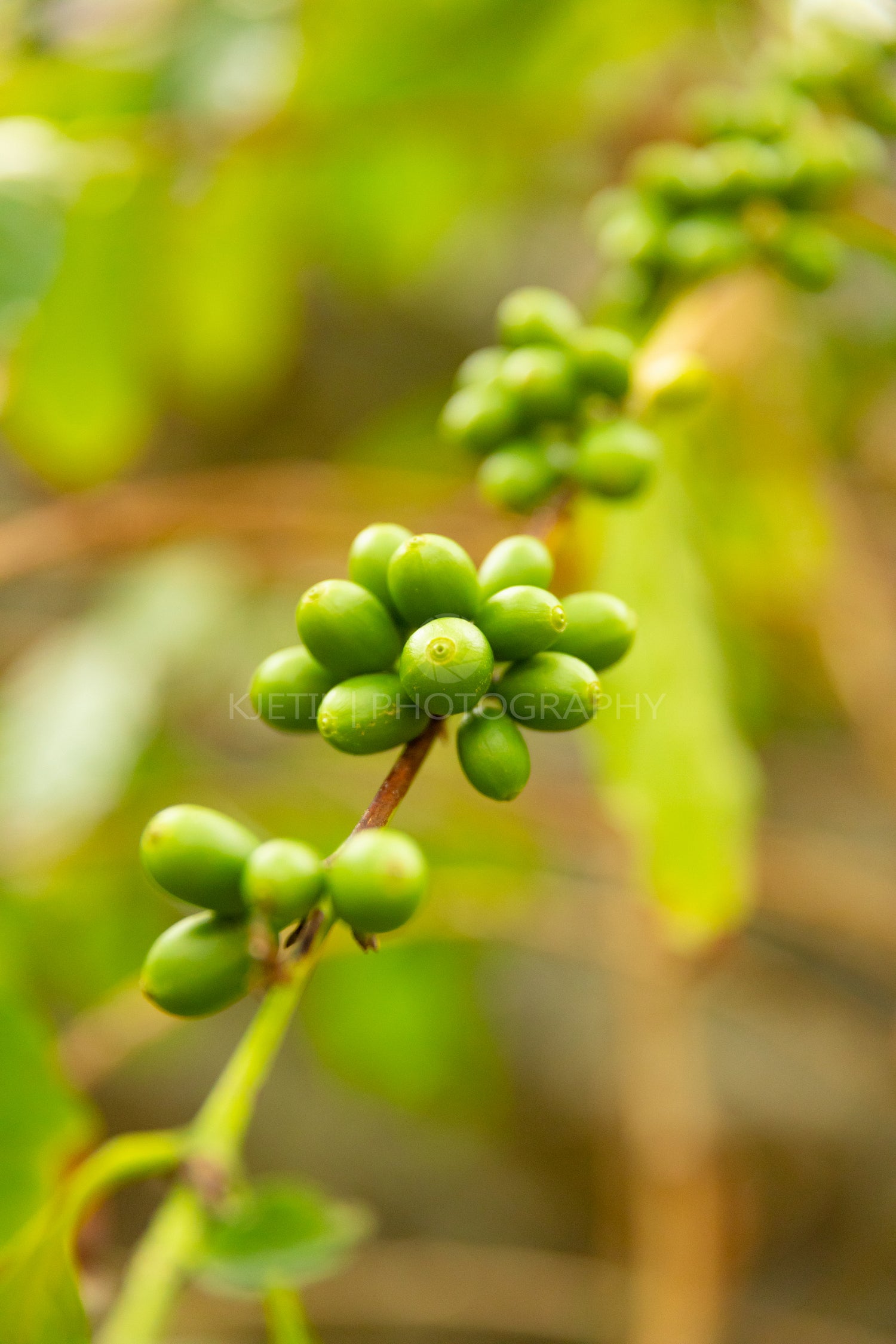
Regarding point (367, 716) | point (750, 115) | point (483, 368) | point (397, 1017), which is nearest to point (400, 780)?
point (367, 716)

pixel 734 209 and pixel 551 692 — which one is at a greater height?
pixel 734 209

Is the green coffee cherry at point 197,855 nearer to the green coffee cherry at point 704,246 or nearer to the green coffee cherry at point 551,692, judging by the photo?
the green coffee cherry at point 551,692

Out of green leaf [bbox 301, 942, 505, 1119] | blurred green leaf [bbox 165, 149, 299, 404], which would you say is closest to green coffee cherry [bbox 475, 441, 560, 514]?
blurred green leaf [bbox 165, 149, 299, 404]

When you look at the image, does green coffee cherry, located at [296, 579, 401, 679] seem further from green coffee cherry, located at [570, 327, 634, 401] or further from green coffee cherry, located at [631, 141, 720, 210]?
green coffee cherry, located at [631, 141, 720, 210]

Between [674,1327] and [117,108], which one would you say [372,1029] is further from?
[117,108]

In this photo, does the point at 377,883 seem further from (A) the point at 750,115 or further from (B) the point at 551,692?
(A) the point at 750,115

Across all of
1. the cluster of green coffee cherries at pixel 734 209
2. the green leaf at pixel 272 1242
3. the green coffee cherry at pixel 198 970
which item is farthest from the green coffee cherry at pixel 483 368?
the green leaf at pixel 272 1242
